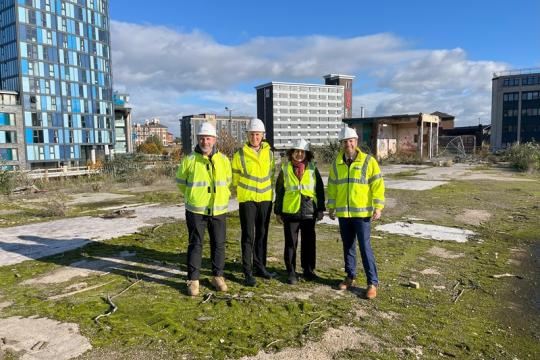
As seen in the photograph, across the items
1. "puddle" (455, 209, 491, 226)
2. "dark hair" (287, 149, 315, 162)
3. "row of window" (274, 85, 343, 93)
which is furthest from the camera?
"row of window" (274, 85, 343, 93)

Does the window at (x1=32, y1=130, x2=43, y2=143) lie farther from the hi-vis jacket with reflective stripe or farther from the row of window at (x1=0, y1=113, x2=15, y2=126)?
the hi-vis jacket with reflective stripe

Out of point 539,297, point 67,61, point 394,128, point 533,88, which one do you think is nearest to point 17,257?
point 539,297

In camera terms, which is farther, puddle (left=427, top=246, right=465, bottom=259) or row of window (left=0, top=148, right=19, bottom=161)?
row of window (left=0, top=148, right=19, bottom=161)

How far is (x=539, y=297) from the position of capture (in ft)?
14.9

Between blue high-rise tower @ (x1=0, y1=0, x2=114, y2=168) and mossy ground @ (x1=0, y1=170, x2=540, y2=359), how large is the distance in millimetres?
53490

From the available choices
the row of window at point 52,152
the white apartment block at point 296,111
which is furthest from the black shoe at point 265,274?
the white apartment block at point 296,111

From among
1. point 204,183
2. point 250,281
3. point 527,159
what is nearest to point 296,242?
point 250,281

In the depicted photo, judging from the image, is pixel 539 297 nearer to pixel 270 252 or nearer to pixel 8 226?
pixel 270 252

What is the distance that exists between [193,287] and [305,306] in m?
1.17

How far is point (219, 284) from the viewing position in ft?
14.6

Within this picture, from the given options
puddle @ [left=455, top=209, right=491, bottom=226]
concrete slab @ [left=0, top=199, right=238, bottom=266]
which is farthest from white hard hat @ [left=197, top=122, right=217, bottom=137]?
puddle @ [left=455, top=209, right=491, bottom=226]

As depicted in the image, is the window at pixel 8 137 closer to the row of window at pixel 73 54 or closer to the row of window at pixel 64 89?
the row of window at pixel 64 89

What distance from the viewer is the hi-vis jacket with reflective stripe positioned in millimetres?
4422

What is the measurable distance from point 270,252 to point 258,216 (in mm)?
1469
